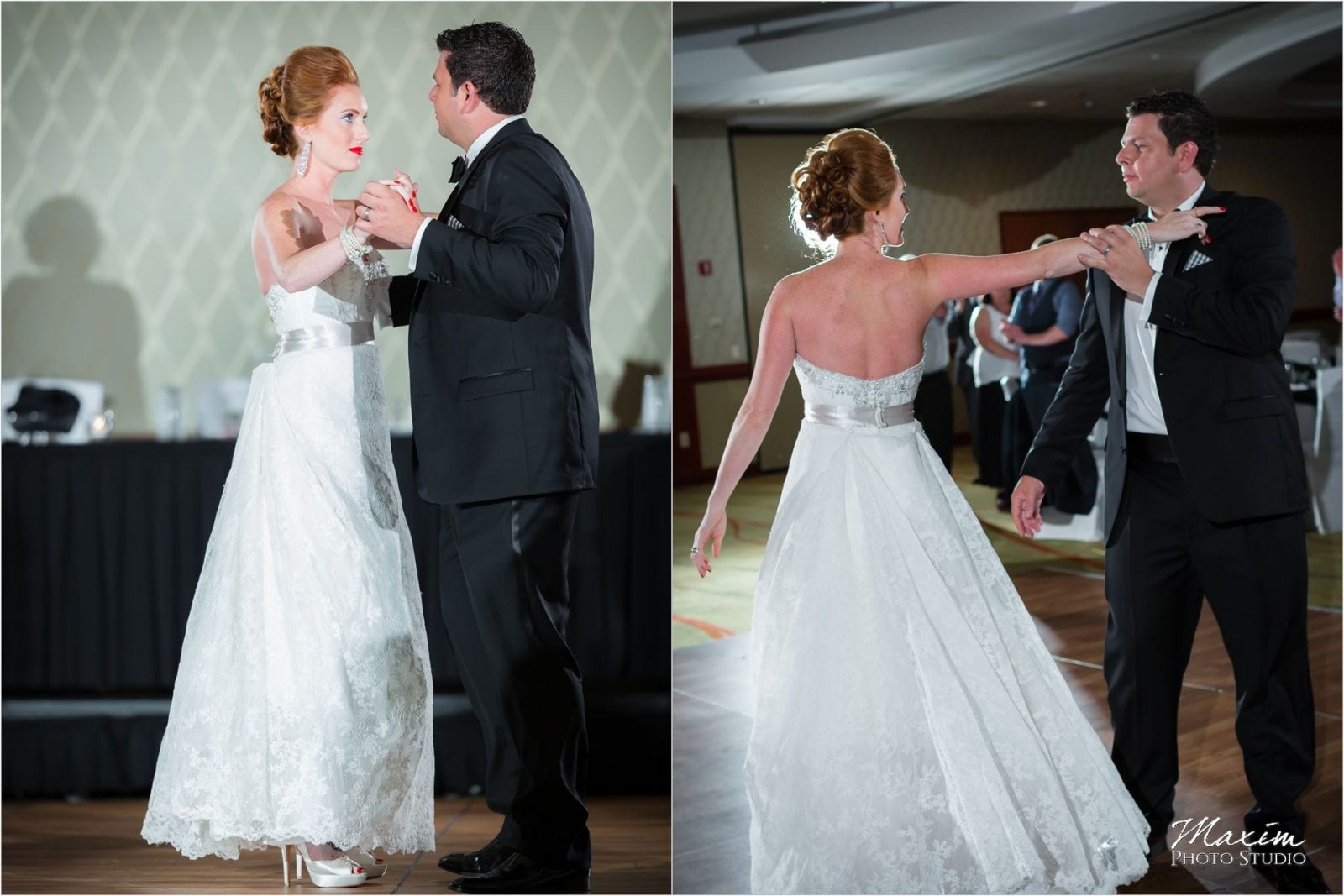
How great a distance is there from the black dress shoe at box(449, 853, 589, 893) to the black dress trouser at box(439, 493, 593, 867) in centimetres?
2

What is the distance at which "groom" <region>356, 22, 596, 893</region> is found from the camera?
249 centimetres

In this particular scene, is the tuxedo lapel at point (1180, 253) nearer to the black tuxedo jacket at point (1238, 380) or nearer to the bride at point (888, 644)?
the black tuxedo jacket at point (1238, 380)

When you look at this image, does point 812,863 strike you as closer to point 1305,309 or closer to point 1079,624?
point 1079,624

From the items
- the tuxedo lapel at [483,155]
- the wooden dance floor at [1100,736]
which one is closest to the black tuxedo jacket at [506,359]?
the tuxedo lapel at [483,155]

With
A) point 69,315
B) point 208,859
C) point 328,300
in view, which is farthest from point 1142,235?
point 69,315

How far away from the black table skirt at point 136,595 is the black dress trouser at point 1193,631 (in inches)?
47.7

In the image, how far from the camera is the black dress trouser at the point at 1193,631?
2.61 m

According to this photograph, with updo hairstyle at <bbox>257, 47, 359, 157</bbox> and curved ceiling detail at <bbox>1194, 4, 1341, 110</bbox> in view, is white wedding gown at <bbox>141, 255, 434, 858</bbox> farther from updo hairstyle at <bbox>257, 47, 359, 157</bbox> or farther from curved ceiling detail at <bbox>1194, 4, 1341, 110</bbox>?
curved ceiling detail at <bbox>1194, 4, 1341, 110</bbox>

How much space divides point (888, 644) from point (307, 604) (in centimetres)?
116

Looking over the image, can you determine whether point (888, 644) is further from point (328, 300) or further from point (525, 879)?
point (328, 300)

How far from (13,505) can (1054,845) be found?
2729 millimetres

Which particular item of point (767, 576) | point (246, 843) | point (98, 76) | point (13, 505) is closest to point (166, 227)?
point (98, 76)

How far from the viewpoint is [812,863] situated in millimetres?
2436

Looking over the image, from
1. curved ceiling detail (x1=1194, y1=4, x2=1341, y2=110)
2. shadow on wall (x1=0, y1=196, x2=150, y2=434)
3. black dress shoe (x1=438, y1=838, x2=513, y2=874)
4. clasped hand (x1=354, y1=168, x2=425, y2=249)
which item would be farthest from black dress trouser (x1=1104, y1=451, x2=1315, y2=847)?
shadow on wall (x1=0, y1=196, x2=150, y2=434)
